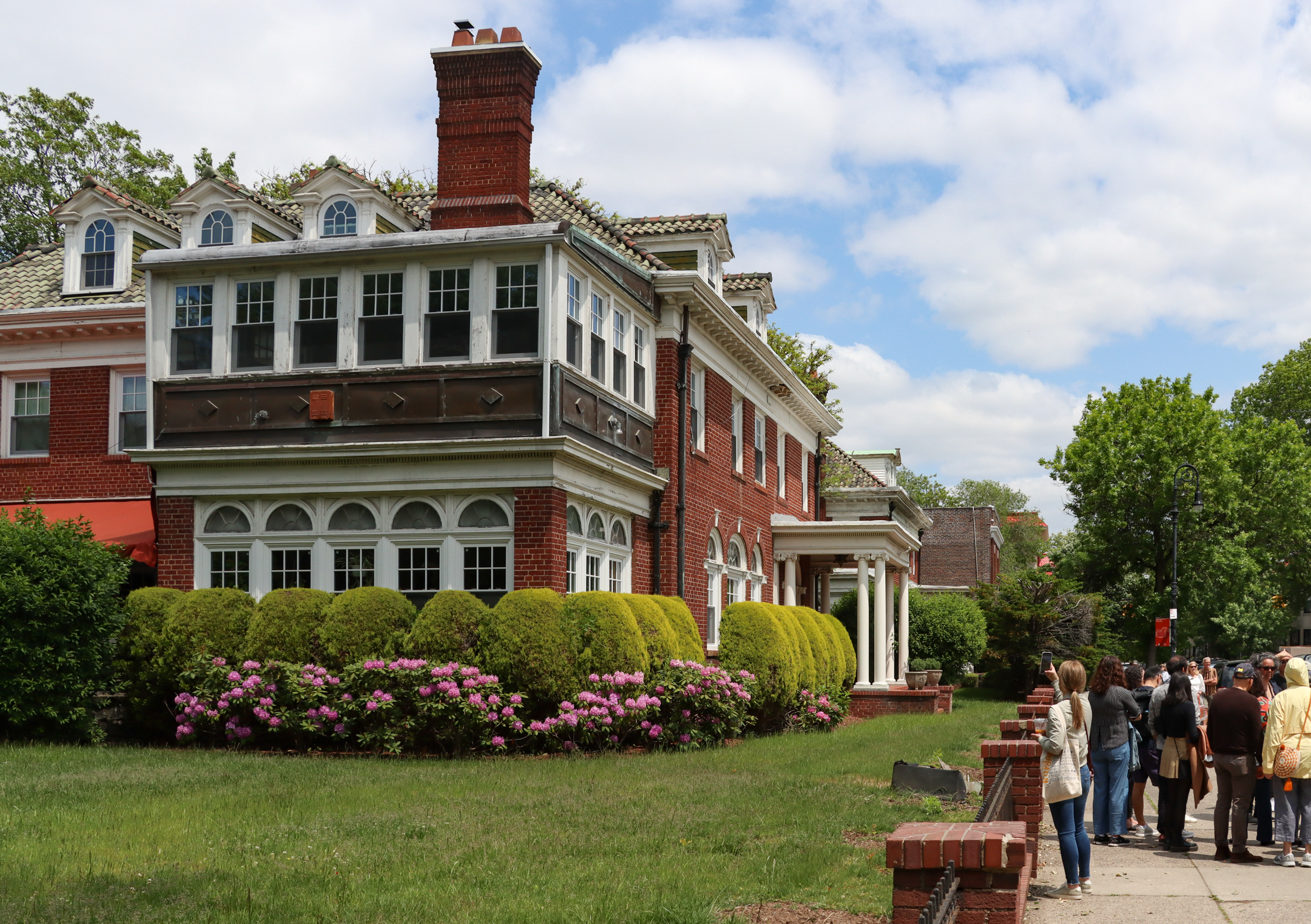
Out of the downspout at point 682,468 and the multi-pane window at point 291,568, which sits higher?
the downspout at point 682,468

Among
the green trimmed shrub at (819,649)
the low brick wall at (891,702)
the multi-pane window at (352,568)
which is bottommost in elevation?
the low brick wall at (891,702)

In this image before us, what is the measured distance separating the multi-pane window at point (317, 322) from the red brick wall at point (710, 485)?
5.96 metres

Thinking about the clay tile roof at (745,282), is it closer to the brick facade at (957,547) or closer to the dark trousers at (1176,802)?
the dark trousers at (1176,802)

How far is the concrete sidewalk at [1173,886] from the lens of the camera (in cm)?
834

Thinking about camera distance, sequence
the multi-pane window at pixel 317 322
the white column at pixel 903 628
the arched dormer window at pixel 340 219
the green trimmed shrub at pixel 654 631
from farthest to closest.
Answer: the white column at pixel 903 628 < the arched dormer window at pixel 340 219 < the multi-pane window at pixel 317 322 < the green trimmed shrub at pixel 654 631

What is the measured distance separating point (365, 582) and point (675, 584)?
585 centimetres

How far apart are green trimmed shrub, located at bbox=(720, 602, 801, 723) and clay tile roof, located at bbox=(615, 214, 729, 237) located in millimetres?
8261

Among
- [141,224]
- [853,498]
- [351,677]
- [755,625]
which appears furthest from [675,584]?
[853,498]

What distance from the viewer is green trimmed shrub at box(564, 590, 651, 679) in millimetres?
16156

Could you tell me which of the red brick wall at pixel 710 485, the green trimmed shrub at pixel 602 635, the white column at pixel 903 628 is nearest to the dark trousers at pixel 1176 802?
the green trimmed shrub at pixel 602 635

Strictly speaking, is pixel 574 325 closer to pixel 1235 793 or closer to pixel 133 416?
pixel 133 416

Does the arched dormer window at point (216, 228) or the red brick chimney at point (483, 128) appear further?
the arched dormer window at point (216, 228)

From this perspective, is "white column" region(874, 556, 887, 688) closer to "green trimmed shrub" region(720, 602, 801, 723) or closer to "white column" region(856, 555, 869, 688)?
"white column" region(856, 555, 869, 688)

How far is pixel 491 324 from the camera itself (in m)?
17.9
